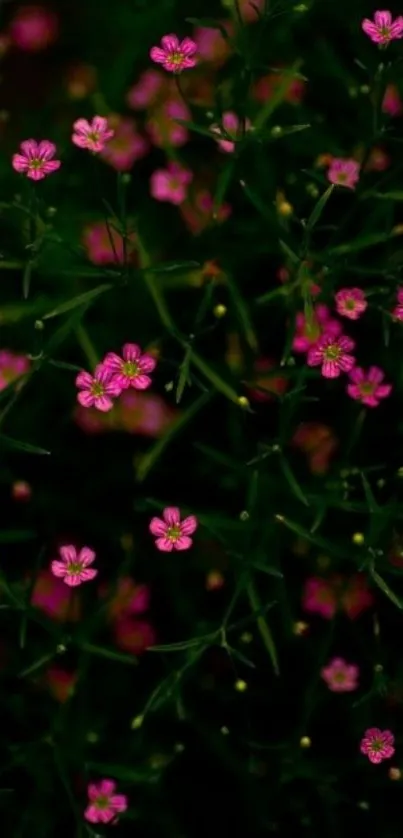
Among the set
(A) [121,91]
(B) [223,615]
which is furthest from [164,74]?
(B) [223,615]

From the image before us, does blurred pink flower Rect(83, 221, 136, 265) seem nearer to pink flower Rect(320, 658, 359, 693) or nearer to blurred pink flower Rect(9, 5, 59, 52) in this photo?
blurred pink flower Rect(9, 5, 59, 52)

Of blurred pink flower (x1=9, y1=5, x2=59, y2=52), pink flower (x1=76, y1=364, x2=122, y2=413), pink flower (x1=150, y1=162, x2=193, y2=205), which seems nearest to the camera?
pink flower (x1=76, y1=364, x2=122, y2=413)

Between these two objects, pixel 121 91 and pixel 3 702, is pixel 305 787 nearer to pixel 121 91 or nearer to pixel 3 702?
pixel 3 702

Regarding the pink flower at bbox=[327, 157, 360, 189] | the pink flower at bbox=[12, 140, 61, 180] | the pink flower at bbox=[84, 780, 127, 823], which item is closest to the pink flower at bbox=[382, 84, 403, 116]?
the pink flower at bbox=[327, 157, 360, 189]

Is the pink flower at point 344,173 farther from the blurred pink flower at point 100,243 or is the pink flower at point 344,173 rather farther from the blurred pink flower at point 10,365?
the blurred pink flower at point 10,365

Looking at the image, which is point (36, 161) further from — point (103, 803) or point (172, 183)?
point (103, 803)

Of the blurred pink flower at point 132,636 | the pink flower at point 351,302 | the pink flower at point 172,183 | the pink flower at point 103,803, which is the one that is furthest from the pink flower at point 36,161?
the pink flower at point 103,803
